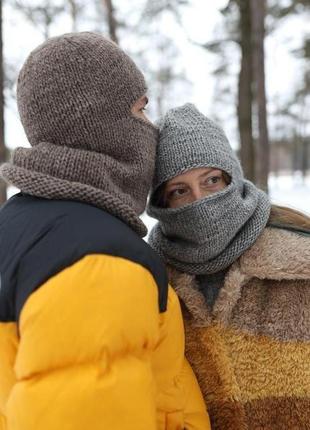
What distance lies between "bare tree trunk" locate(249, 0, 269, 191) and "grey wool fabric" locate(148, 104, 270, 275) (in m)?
Result: 5.25

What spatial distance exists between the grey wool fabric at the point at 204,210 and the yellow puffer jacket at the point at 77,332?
0.56 meters

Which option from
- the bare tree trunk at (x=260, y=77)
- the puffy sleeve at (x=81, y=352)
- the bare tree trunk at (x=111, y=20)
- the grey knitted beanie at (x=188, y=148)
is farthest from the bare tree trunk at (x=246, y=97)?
the puffy sleeve at (x=81, y=352)

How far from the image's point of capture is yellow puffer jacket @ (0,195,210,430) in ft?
3.12

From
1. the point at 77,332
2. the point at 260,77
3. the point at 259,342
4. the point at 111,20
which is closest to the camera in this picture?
the point at 77,332

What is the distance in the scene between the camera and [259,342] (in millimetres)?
1535

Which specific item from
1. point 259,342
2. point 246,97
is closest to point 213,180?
point 259,342

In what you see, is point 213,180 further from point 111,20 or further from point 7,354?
point 111,20

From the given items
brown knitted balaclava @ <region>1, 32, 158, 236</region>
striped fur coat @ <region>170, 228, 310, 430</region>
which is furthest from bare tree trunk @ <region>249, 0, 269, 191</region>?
brown knitted balaclava @ <region>1, 32, 158, 236</region>

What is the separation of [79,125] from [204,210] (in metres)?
0.58

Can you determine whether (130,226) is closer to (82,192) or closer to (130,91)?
(82,192)

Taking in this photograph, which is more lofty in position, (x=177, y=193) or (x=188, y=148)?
(x=188, y=148)

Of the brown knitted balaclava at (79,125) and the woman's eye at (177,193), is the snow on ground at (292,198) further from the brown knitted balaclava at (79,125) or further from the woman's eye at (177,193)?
the brown knitted balaclava at (79,125)

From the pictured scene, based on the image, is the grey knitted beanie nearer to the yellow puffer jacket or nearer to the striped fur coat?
the striped fur coat

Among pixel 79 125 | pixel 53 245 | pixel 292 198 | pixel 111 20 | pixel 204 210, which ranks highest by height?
pixel 79 125
